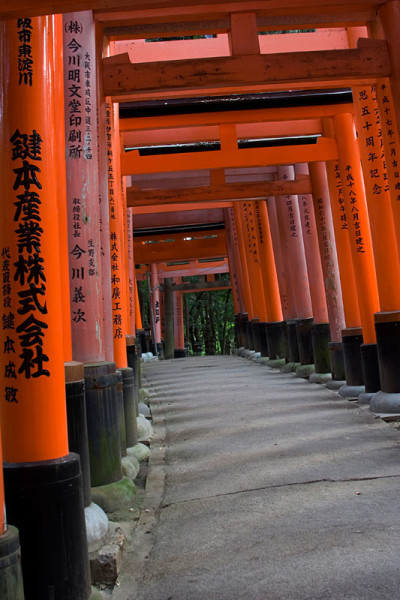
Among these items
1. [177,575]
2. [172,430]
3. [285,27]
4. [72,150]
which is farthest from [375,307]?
[177,575]

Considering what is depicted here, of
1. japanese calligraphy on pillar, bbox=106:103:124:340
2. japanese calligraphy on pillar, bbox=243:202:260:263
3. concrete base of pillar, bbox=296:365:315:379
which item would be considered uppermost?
japanese calligraphy on pillar, bbox=243:202:260:263

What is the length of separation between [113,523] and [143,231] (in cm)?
1446

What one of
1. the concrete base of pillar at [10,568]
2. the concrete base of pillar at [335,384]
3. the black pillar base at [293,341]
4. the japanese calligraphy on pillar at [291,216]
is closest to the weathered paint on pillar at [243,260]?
the black pillar base at [293,341]

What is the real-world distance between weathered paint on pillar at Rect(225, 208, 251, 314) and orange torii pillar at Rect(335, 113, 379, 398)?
27.7 ft

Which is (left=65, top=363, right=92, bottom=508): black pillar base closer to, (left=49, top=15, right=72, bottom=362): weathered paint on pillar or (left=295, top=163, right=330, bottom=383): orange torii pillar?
(left=49, top=15, right=72, bottom=362): weathered paint on pillar

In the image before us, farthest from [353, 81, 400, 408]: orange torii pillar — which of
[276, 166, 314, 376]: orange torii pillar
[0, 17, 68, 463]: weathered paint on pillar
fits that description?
[0, 17, 68, 463]: weathered paint on pillar

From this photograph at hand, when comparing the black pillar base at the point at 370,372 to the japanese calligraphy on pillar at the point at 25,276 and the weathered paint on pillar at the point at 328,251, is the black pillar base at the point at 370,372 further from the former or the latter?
the japanese calligraphy on pillar at the point at 25,276

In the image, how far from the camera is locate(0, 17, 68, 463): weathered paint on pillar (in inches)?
97.1

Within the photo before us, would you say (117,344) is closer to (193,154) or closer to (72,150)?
(72,150)

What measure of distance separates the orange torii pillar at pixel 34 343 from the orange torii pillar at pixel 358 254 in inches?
212

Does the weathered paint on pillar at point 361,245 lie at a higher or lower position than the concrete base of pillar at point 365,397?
higher

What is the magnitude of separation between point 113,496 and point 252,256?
36.7 feet

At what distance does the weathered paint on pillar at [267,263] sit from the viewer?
1379 cm

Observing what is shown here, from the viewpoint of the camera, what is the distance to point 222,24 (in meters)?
5.78
